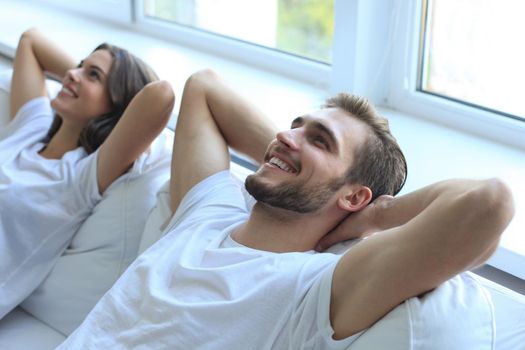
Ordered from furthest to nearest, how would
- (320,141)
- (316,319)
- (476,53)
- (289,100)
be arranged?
(289,100) → (476,53) → (320,141) → (316,319)

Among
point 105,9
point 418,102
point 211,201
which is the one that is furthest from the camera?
point 105,9

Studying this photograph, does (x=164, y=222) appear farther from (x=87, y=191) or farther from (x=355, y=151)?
(x=355, y=151)

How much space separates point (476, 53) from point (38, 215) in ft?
4.11

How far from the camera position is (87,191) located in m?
2.10

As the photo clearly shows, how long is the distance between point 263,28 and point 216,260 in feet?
4.90

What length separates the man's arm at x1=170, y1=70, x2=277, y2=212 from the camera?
1.84 meters

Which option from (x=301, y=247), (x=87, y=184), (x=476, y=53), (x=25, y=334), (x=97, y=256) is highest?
(x=476, y=53)

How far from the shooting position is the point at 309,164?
1530 mm

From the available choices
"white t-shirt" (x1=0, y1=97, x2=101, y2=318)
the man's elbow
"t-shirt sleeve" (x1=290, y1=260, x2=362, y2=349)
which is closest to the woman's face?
"white t-shirt" (x1=0, y1=97, x2=101, y2=318)

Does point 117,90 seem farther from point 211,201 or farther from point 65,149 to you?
point 211,201

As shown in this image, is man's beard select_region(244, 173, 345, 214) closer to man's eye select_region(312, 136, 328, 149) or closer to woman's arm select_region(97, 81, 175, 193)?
man's eye select_region(312, 136, 328, 149)

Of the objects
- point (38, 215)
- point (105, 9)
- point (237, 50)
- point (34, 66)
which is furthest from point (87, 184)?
point (105, 9)

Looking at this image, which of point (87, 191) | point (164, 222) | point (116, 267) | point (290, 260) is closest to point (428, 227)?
point (290, 260)

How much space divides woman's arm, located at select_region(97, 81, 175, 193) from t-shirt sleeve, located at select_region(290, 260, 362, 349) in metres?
0.80
